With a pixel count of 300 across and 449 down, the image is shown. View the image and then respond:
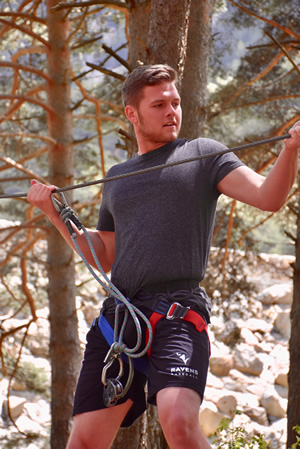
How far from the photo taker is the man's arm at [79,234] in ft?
8.30

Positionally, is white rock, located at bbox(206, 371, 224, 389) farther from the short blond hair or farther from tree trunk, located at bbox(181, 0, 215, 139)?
the short blond hair

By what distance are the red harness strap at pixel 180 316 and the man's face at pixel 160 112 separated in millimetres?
679

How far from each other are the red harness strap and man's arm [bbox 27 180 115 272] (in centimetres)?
48

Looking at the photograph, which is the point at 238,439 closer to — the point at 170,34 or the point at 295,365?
the point at 295,365

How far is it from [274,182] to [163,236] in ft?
1.50

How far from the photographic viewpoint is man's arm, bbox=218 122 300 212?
2.00m

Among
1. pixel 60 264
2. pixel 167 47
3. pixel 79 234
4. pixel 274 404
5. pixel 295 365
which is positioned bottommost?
pixel 274 404

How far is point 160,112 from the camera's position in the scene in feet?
7.70

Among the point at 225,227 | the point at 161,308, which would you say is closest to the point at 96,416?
the point at 161,308

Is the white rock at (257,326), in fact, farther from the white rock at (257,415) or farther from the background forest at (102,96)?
the background forest at (102,96)

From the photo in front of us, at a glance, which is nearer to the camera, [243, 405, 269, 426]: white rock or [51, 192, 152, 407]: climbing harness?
[51, 192, 152, 407]: climbing harness

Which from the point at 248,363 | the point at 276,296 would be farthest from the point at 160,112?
the point at 276,296

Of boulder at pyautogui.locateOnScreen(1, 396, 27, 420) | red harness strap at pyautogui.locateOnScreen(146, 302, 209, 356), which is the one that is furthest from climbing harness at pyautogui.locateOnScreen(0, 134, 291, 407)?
boulder at pyautogui.locateOnScreen(1, 396, 27, 420)

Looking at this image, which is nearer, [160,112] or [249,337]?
[160,112]
